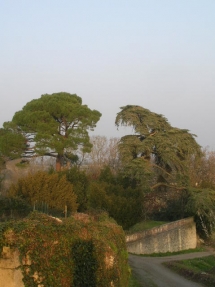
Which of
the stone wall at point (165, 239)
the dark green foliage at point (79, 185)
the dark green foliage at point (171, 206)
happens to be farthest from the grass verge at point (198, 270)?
the dark green foliage at point (171, 206)

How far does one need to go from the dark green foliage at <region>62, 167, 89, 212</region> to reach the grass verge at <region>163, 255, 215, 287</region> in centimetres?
907

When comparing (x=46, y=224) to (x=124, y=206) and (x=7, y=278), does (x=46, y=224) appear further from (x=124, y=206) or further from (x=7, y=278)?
(x=124, y=206)

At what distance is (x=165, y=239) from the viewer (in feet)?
113

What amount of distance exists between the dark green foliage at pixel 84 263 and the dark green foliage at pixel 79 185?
78.4ft

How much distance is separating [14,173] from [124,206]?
1653 cm

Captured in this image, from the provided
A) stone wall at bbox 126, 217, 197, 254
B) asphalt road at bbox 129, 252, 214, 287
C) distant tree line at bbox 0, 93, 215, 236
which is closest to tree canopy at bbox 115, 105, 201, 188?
distant tree line at bbox 0, 93, 215, 236

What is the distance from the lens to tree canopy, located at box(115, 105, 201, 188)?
44.1 m

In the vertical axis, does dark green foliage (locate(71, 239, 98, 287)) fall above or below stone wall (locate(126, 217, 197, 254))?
above

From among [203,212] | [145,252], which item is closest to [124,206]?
[145,252]

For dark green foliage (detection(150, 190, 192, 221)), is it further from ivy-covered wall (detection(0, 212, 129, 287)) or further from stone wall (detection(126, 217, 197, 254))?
ivy-covered wall (detection(0, 212, 129, 287))

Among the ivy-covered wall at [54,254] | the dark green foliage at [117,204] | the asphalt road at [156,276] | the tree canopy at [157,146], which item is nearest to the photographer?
the ivy-covered wall at [54,254]

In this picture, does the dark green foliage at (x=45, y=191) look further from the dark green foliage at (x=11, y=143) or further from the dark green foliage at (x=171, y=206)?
the dark green foliage at (x=11, y=143)

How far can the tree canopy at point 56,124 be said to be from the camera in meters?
44.8

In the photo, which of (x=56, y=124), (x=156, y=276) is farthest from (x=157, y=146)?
(x=156, y=276)
